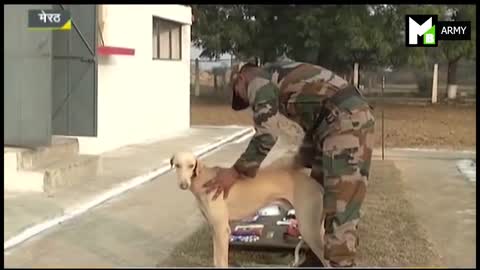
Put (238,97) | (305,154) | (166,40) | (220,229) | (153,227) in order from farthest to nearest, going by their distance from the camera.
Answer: (166,40) < (153,227) < (305,154) < (220,229) < (238,97)

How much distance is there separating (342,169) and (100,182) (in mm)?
5781

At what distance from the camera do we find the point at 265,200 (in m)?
5.16

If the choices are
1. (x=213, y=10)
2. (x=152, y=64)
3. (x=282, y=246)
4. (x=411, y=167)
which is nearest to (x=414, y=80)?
(x=213, y=10)

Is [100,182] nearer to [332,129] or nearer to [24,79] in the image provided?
[24,79]

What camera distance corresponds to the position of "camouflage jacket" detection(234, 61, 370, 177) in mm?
4695

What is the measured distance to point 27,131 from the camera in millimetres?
9930

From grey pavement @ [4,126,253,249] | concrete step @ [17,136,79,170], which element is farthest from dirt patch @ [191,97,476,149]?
concrete step @ [17,136,79,170]

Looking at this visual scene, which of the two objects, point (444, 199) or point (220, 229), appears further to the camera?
point (444, 199)

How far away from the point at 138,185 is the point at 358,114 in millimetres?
5734

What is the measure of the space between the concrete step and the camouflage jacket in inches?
202

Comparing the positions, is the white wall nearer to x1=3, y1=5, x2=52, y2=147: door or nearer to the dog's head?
x1=3, y1=5, x2=52, y2=147: door

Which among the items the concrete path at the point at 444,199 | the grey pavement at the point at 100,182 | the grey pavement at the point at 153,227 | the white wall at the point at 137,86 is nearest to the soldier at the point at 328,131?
the grey pavement at the point at 153,227

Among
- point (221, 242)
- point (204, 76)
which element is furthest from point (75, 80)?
point (204, 76)

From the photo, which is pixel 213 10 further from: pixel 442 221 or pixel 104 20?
pixel 442 221
